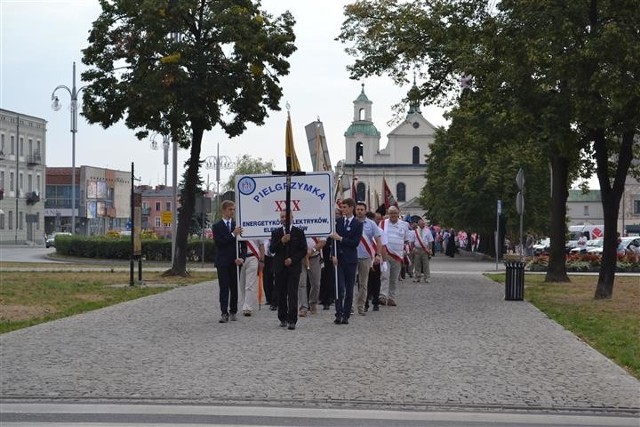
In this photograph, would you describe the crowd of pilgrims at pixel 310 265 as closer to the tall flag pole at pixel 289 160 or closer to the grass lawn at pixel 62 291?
the tall flag pole at pixel 289 160

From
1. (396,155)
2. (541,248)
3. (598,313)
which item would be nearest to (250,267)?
(598,313)

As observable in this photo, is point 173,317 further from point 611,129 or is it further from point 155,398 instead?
point 611,129

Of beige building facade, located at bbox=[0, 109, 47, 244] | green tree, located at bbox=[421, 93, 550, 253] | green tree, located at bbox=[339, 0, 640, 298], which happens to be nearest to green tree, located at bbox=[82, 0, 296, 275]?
green tree, located at bbox=[339, 0, 640, 298]

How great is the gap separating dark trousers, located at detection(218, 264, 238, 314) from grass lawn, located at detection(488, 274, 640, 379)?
516 cm

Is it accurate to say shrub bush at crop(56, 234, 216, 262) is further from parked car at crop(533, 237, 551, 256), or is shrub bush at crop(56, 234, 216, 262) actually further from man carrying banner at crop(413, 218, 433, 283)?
man carrying banner at crop(413, 218, 433, 283)

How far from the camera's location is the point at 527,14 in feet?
76.0

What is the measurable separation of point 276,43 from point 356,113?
13513 cm

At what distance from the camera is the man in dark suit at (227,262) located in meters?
17.8

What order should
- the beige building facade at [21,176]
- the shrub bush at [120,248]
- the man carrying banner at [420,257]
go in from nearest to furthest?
the man carrying banner at [420,257], the shrub bush at [120,248], the beige building facade at [21,176]

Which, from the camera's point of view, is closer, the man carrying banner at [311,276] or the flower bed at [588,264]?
the man carrying banner at [311,276]

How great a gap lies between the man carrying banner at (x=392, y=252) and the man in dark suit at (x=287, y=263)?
4.71 meters

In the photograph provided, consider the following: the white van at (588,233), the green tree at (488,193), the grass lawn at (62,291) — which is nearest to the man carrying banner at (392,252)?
the grass lawn at (62,291)

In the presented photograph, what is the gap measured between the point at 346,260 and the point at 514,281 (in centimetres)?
701

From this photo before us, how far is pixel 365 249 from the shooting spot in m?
19.3
